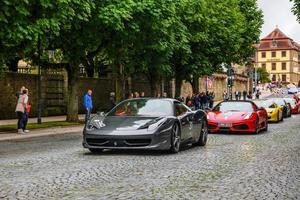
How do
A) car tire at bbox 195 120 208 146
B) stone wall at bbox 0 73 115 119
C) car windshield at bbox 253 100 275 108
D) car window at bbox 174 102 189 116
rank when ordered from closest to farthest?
car window at bbox 174 102 189 116 → car tire at bbox 195 120 208 146 → car windshield at bbox 253 100 275 108 → stone wall at bbox 0 73 115 119

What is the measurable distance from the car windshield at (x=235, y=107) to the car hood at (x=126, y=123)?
30.8 ft

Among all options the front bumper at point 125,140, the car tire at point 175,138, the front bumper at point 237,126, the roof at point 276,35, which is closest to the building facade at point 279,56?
the roof at point 276,35

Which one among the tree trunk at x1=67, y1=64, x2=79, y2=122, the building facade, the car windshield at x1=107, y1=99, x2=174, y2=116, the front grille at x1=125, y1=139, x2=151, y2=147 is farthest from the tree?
the building facade

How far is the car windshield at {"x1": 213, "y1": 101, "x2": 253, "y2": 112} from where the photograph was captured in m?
22.4

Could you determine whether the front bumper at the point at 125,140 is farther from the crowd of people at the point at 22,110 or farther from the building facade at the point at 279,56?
the building facade at the point at 279,56

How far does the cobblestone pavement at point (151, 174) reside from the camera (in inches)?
317

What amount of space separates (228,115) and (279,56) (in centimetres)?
17584

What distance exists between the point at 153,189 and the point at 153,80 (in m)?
34.4

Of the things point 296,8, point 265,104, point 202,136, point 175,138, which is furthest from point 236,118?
point 296,8

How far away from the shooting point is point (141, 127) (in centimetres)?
1313

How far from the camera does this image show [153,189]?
834cm

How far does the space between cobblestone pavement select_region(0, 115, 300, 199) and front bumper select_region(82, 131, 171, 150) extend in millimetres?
233

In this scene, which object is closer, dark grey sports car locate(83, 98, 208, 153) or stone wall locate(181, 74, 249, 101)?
dark grey sports car locate(83, 98, 208, 153)

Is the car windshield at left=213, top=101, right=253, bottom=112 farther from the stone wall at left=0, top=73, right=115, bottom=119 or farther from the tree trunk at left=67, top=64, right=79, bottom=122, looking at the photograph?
the stone wall at left=0, top=73, right=115, bottom=119
